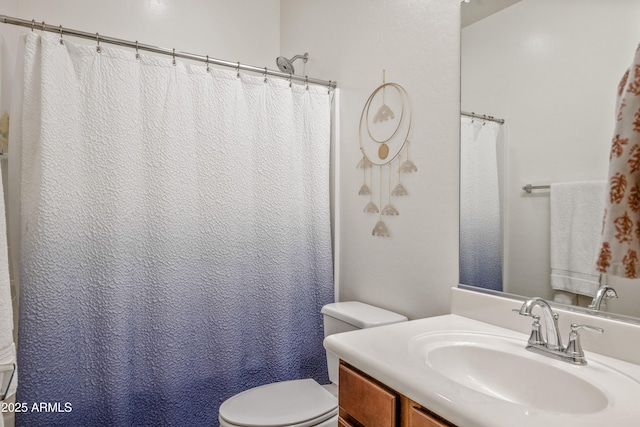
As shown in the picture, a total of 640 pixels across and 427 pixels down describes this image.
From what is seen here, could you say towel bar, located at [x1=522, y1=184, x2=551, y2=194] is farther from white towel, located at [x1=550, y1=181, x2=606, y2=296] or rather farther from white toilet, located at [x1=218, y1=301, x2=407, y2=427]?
white toilet, located at [x1=218, y1=301, x2=407, y2=427]

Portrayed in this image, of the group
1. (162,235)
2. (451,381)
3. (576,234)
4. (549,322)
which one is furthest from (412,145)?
(162,235)

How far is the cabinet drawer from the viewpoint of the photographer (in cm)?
90

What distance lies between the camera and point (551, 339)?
100cm

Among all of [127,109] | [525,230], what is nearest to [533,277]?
[525,230]

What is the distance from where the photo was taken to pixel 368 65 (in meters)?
1.85

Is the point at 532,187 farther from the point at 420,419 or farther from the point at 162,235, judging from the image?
the point at 162,235

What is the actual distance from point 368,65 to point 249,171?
792 mm

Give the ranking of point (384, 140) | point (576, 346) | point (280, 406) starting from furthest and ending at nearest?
point (384, 140), point (280, 406), point (576, 346)

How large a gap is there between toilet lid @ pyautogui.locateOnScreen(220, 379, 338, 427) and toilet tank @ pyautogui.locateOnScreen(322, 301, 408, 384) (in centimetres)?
13

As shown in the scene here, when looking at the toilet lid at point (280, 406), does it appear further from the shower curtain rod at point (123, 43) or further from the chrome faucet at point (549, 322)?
the shower curtain rod at point (123, 43)

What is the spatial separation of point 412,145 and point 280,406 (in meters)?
1.20

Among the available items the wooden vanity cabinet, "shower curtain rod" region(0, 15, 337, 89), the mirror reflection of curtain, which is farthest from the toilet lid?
"shower curtain rod" region(0, 15, 337, 89)

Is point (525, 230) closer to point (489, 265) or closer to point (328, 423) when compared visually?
point (489, 265)

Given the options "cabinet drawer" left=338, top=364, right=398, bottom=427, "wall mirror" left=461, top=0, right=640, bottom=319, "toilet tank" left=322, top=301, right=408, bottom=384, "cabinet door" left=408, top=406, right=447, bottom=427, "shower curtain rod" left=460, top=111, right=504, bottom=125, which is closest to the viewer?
"cabinet door" left=408, top=406, right=447, bottom=427
